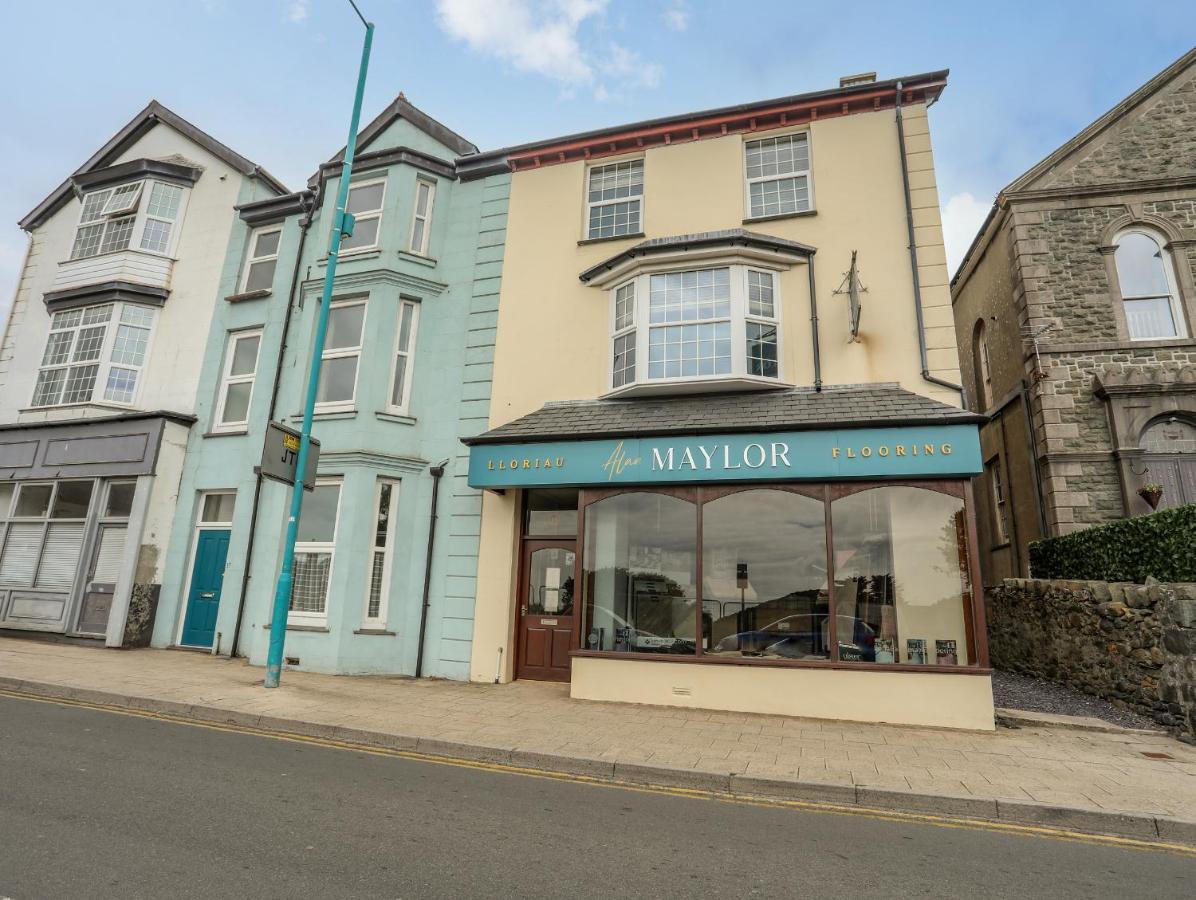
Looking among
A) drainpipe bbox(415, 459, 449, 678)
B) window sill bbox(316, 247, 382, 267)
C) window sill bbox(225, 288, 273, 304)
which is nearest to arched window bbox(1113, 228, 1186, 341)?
drainpipe bbox(415, 459, 449, 678)

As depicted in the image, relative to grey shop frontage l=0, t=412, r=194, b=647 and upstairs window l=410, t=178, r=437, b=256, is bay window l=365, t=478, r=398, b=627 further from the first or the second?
grey shop frontage l=0, t=412, r=194, b=647

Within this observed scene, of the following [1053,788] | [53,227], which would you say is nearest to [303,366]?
[53,227]

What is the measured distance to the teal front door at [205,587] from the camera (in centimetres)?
1292

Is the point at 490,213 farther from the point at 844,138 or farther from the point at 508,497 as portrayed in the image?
the point at 844,138

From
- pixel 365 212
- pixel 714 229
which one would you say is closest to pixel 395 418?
pixel 365 212

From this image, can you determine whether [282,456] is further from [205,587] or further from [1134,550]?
[1134,550]

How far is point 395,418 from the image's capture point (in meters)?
11.9

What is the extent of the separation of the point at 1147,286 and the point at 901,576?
31.2ft

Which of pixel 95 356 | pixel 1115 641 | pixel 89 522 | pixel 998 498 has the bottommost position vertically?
pixel 1115 641

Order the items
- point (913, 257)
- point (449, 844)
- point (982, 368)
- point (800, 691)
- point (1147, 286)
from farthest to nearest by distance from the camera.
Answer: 1. point (982, 368)
2. point (1147, 286)
3. point (913, 257)
4. point (800, 691)
5. point (449, 844)

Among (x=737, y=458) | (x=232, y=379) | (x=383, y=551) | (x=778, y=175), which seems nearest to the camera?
(x=737, y=458)

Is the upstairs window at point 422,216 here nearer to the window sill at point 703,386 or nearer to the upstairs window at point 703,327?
the upstairs window at point 703,327

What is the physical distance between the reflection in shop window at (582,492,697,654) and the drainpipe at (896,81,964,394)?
420 cm

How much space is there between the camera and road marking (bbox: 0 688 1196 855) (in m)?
4.90
